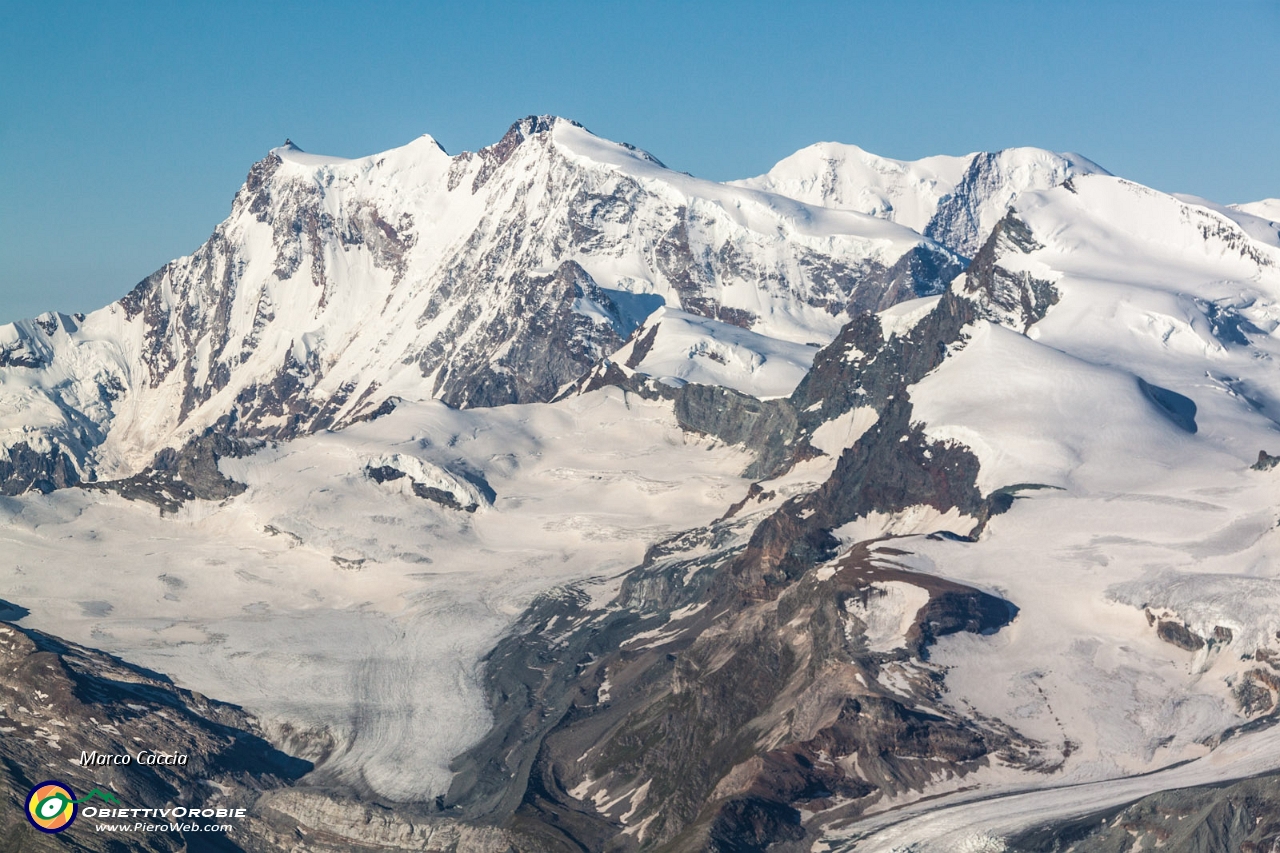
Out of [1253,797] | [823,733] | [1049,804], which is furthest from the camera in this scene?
[823,733]

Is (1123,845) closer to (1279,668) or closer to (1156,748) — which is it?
(1156,748)

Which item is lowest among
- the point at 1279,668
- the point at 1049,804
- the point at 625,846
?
the point at 625,846

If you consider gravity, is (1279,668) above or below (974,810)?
above

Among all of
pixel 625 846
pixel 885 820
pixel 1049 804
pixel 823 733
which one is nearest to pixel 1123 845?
pixel 1049 804

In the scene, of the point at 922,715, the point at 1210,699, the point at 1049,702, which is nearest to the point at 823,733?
the point at 922,715

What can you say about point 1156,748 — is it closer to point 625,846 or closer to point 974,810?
point 974,810

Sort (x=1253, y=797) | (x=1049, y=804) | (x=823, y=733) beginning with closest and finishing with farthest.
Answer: (x=1253, y=797)
(x=1049, y=804)
(x=823, y=733)

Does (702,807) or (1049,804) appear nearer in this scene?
(1049,804)
